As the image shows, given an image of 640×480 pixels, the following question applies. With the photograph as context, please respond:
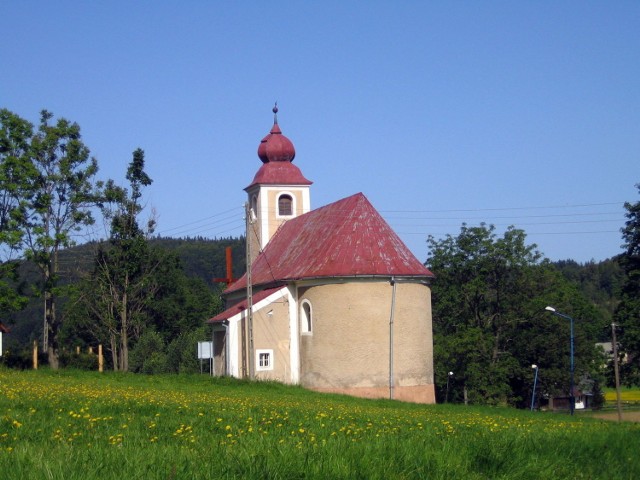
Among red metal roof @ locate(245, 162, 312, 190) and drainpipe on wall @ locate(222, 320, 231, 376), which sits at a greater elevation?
red metal roof @ locate(245, 162, 312, 190)

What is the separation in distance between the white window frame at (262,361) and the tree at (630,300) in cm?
1857

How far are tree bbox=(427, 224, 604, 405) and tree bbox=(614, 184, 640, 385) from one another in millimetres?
7586

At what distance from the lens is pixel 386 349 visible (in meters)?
34.8

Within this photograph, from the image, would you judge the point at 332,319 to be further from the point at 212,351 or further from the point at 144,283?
the point at 144,283

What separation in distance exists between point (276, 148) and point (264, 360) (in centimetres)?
1450

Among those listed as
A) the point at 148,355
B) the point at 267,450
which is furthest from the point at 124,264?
the point at 267,450

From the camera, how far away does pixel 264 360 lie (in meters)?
37.7

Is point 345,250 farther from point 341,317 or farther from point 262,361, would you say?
point 262,361

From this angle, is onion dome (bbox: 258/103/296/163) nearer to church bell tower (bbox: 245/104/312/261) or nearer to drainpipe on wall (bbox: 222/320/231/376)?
church bell tower (bbox: 245/104/312/261)

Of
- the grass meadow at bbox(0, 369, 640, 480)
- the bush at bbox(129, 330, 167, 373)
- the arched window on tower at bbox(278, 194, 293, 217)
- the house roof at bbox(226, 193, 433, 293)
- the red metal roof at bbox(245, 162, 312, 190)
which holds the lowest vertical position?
the bush at bbox(129, 330, 167, 373)

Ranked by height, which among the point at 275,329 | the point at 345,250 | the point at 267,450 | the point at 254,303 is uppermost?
the point at 345,250

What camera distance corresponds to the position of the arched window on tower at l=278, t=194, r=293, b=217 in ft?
155

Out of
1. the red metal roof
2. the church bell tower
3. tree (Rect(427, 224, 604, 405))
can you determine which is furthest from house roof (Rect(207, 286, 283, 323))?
tree (Rect(427, 224, 604, 405))

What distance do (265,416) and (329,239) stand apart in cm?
2350
